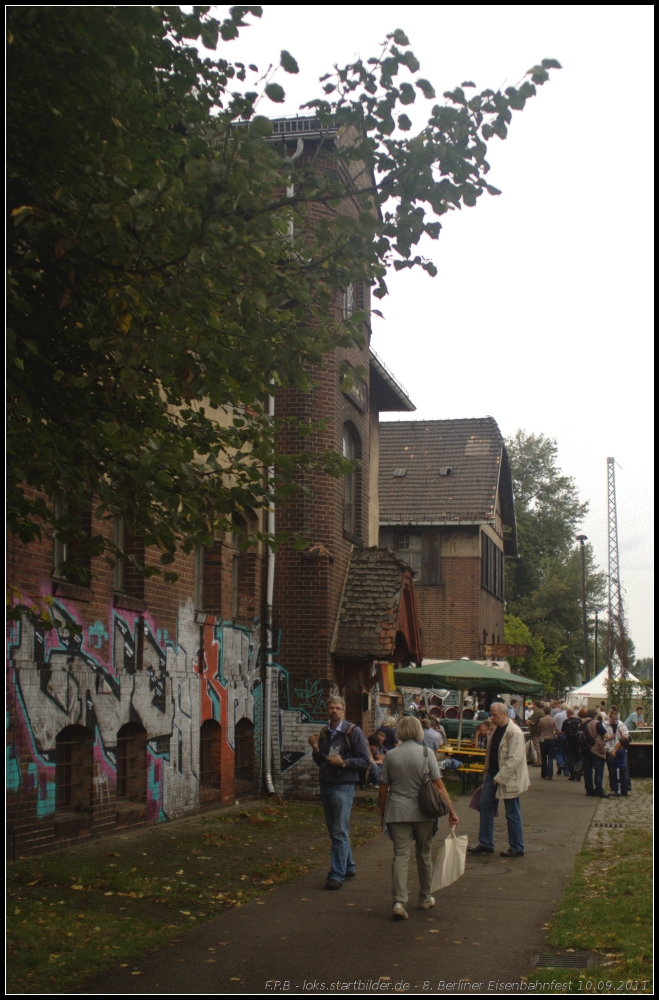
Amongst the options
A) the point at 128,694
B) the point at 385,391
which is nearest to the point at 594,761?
the point at 385,391

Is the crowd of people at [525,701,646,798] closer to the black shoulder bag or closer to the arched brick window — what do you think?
the arched brick window

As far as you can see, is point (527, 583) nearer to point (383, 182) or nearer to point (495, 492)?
point (495, 492)

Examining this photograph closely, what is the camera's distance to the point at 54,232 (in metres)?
6.72

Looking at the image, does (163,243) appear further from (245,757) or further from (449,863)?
(245,757)

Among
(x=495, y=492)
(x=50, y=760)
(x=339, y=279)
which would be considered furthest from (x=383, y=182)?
(x=495, y=492)

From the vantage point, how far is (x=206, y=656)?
1605 centimetres

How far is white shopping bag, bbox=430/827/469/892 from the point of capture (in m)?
9.41

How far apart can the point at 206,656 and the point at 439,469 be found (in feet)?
88.0

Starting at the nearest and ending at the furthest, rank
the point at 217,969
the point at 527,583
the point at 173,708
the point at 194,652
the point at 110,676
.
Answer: the point at 217,969 < the point at 110,676 < the point at 173,708 < the point at 194,652 < the point at 527,583

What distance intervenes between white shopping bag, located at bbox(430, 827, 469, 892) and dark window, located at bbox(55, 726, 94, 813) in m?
4.45

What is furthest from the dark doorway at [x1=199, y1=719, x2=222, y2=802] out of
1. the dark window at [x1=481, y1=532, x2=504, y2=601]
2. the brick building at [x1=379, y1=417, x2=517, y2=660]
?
the dark window at [x1=481, y1=532, x2=504, y2=601]

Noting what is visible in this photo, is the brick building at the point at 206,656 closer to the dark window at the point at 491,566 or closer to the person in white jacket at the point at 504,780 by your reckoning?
the person in white jacket at the point at 504,780

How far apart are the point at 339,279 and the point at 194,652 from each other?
9016mm

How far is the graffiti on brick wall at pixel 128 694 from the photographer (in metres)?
10.7
